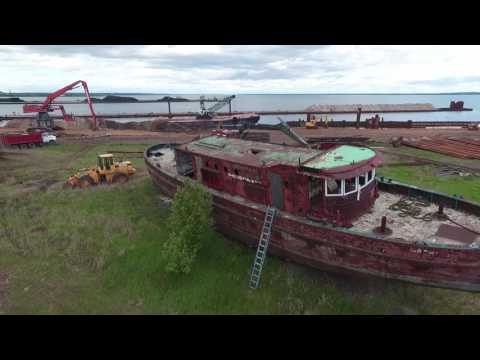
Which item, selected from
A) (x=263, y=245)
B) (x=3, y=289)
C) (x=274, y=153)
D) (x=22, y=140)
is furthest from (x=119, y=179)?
(x=22, y=140)

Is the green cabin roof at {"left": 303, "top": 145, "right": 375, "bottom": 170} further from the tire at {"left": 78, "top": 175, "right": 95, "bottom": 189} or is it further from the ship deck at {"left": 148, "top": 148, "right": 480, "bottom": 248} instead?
the tire at {"left": 78, "top": 175, "right": 95, "bottom": 189}

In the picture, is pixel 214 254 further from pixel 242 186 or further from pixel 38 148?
pixel 38 148

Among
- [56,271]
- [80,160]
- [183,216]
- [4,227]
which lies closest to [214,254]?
[183,216]

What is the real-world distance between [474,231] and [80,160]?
2930 centimetres

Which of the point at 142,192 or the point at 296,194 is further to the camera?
the point at 142,192

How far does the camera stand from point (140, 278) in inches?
433

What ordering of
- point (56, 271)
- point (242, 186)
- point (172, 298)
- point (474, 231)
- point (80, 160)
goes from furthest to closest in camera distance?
point (80, 160), point (242, 186), point (56, 271), point (172, 298), point (474, 231)

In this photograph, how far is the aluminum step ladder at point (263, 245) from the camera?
10.4m

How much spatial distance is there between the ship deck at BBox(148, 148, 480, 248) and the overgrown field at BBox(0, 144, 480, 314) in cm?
187

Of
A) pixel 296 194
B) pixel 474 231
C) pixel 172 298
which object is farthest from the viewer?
pixel 296 194

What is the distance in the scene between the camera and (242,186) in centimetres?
1265

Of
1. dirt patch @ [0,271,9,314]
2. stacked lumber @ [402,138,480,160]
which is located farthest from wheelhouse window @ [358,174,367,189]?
stacked lumber @ [402,138,480,160]

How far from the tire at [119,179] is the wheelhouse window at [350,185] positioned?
16.1m

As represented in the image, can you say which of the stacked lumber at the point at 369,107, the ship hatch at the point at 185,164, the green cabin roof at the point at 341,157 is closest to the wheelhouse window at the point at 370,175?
the green cabin roof at the point at 341,157
